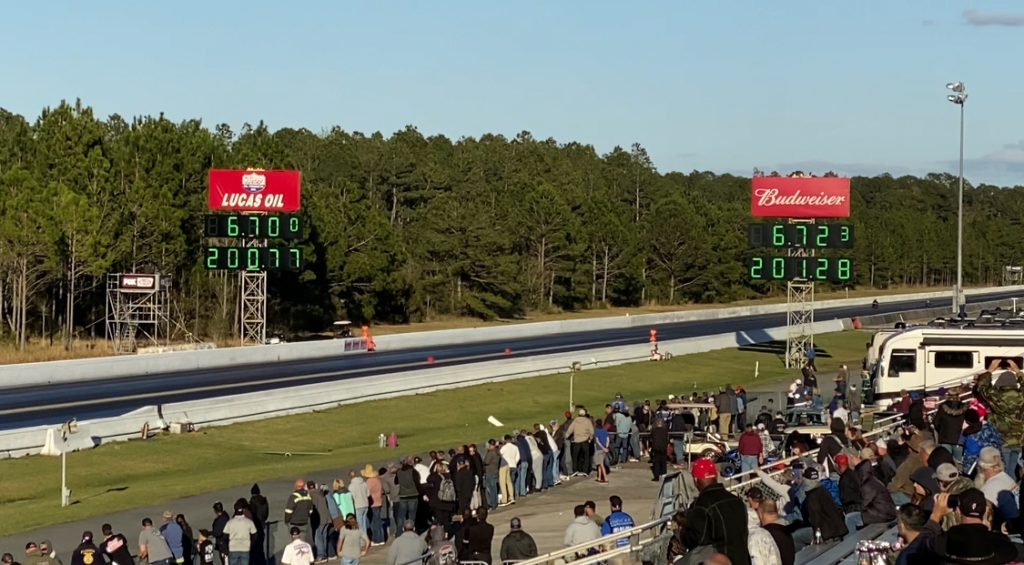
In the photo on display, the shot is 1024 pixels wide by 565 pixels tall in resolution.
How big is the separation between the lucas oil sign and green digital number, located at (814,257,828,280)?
23.3m

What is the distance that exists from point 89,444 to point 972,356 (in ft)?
68.8

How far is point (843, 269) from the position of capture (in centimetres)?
6019

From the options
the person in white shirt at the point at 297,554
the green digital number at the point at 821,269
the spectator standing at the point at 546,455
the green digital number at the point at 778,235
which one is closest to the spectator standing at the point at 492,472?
the spectator standing at the point at 546,455

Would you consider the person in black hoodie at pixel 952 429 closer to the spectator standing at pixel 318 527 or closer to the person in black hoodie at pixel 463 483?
the person in black hoodie at pixel 463 483

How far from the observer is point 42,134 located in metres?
76.8

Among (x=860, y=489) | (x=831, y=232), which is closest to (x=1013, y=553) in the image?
(x=860, y=489)

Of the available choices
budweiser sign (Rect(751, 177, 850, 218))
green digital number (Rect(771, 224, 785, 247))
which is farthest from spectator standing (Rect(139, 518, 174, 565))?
budweiser sign (Rect(751, 177, 850, 218))

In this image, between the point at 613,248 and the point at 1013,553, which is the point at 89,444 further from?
the point at 613,248

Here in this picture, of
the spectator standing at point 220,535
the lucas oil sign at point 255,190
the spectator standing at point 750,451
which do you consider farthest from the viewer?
the lucas oil sign at point 255,190

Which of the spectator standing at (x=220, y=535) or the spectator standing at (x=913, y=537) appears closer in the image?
the spectator standing at (x=913, y=537)

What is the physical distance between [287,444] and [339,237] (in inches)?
2016

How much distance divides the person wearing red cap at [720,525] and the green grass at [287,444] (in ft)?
58.8

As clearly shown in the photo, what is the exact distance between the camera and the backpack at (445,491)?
912 inches

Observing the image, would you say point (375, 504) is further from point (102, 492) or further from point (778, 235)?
point (778, 235)
